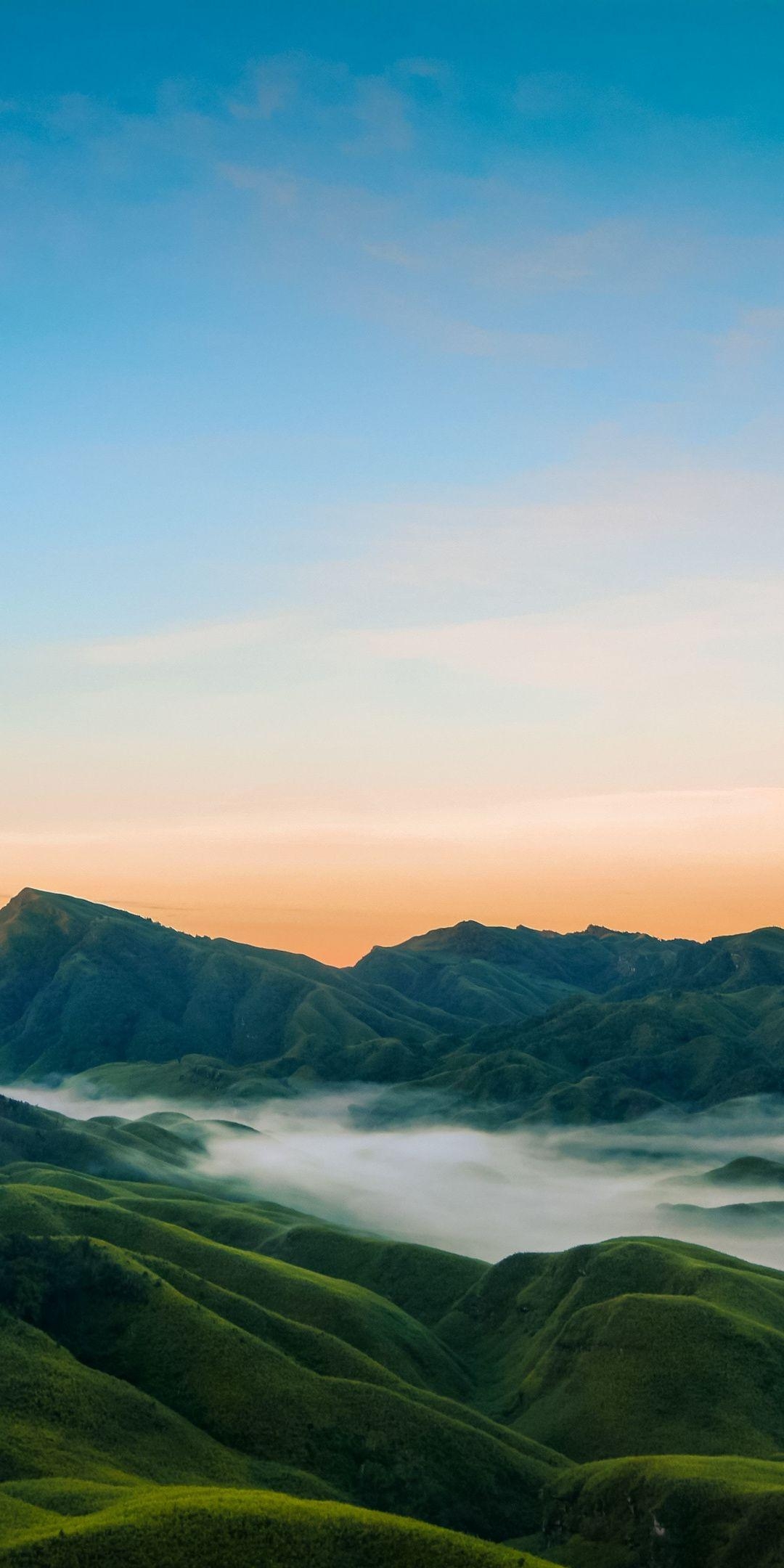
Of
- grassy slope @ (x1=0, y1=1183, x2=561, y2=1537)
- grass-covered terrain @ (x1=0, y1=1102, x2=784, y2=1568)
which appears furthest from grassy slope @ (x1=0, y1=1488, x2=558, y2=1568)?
grassy slope @ (x1=0, y1=1183, x2=561, y2=1537)

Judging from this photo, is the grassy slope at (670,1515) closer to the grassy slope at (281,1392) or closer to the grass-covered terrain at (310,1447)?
the grass-covered terrain at (310,1447)

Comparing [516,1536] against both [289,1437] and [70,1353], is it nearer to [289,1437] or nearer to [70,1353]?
[289,1437]

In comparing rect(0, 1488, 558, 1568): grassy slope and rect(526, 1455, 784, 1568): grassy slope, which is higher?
rect(0, 1488, 558, 1568): grassy slope

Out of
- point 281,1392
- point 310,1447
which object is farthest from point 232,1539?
point 281,1392

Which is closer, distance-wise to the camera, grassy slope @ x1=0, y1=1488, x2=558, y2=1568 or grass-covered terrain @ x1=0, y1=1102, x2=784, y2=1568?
grassy slope @ x1=0, y1=1488, x2=558, y2=1568

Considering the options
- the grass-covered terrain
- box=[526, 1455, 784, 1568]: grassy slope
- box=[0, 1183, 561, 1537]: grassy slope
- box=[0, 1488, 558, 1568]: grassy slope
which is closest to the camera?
box=[0, 1488, 558, 1568]: grassy slope

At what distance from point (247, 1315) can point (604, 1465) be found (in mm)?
57911

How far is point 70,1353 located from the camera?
529 feet

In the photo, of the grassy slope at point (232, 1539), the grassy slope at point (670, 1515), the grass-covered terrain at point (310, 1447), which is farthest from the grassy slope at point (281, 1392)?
the grassy slope at point (232, 1539)

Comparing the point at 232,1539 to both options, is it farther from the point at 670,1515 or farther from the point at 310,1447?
the point at 670,1515

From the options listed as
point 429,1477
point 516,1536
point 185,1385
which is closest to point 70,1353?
point 185,1385

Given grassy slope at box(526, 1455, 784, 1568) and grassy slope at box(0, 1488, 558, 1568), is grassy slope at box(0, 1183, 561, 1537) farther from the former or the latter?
grassy slope at box(0, 1488, 558, 1568)

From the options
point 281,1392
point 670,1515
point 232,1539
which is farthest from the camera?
point 281,1392

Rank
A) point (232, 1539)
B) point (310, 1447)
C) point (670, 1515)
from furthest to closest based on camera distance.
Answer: point (310, 1447), point (670, 1515), point (232, 1539)
